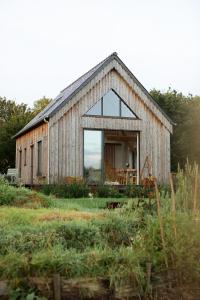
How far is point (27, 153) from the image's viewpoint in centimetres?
2569

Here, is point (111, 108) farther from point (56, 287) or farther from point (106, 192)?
point (56, 287)

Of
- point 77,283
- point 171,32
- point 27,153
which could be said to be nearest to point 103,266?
point 77,283

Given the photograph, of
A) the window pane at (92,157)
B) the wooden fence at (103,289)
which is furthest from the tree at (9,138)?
the wooden fence at (103,289)

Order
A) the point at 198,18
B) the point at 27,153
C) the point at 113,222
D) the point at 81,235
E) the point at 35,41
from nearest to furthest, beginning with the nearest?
1. the point at 81,235
2. the point at 113,222
3. the point at 198,18
4. the point at 35,41
5. the point at 27,153

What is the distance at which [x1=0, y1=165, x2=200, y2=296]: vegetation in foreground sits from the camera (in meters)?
6.21

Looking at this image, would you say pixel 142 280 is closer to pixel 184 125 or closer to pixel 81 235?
pixel 81 235

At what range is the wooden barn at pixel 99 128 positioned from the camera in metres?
20.3

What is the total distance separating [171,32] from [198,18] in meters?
0.74

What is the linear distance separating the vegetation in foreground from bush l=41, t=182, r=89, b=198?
29.3 feet

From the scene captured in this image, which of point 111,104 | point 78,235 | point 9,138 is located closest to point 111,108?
point 111,104

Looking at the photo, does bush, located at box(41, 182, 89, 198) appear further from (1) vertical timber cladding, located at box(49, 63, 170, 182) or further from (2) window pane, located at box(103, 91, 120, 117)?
(2) window pane, located at box(103, 91, 120, 117)

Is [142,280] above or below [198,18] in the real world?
below

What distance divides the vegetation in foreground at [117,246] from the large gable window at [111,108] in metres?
13.3

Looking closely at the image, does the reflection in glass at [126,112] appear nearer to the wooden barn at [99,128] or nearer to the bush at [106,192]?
the wooden barn at [99,128]
